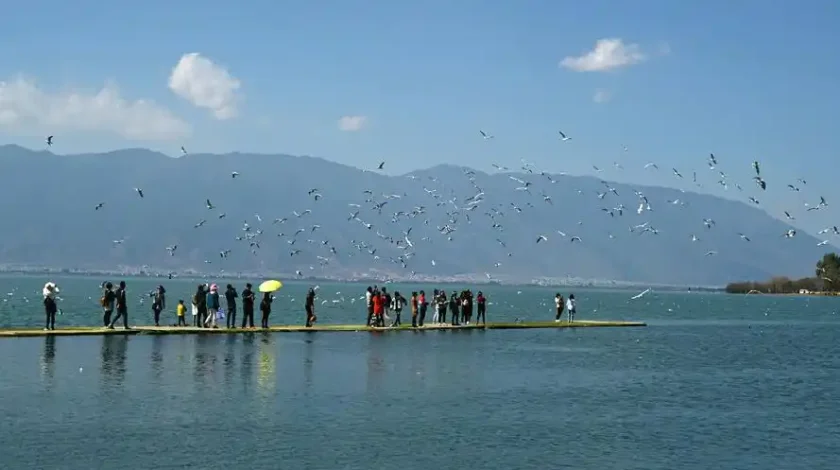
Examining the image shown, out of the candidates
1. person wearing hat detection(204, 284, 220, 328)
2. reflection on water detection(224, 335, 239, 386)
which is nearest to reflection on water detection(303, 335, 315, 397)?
reflection on water detection(224, 335, 239, 386)

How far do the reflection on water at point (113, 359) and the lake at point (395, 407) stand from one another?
82 mm

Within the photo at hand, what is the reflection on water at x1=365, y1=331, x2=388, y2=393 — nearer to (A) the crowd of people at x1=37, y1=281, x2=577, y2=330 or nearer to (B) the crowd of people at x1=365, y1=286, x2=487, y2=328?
(B) the crowd of people at x1=365, y1=286, x2=487, y2=328

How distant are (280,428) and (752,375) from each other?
75.2ft

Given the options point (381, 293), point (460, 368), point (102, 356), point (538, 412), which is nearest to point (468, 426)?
point (538, 412)

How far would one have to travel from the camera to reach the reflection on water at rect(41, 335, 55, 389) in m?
31.7

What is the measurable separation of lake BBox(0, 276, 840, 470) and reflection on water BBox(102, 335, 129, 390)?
0.27 ft

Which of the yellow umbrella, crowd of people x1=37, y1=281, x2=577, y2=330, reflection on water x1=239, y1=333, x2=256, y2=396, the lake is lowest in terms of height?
the lake

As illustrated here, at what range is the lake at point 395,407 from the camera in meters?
21.9

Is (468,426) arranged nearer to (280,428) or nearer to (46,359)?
(280,428)

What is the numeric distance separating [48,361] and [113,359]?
217 centimetres

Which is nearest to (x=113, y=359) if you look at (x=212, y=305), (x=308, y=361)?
(x=308, y=361)

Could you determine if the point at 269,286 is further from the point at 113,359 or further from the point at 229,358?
the point at 113,359

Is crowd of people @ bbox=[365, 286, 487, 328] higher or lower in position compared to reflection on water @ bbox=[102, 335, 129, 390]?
higher

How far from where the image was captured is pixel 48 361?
36375 millimetres
